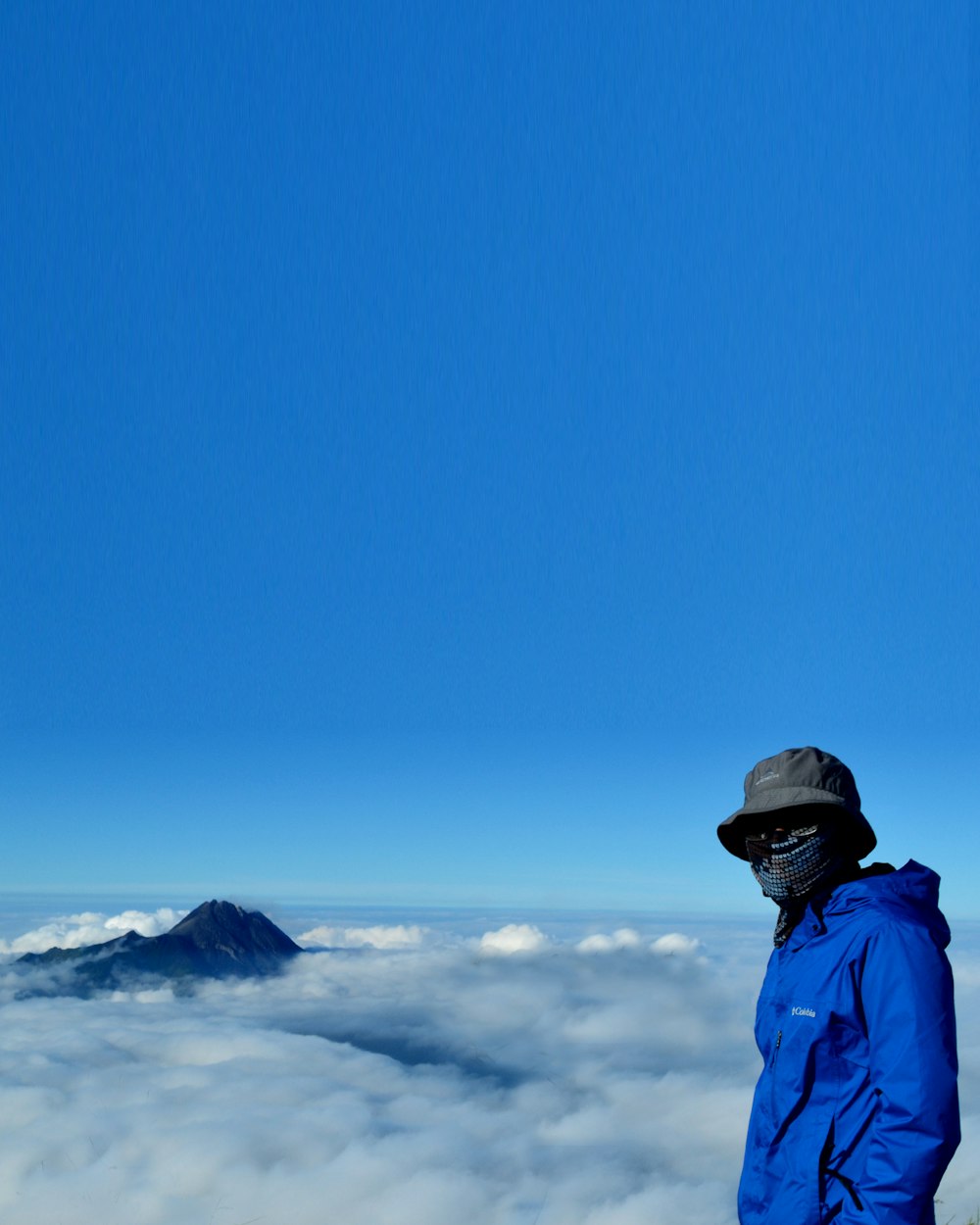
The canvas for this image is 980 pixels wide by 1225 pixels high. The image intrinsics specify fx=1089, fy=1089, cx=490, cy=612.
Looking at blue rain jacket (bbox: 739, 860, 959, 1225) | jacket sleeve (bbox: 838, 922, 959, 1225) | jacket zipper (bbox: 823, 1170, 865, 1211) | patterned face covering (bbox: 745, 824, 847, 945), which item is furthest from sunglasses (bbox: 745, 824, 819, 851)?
jacket zipper (bbox: 823, 1170, 865, 1211)

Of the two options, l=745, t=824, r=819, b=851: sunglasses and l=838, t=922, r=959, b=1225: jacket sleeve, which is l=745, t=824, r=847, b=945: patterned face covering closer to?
l=745, t=824, r=819, b=851: sunglasses

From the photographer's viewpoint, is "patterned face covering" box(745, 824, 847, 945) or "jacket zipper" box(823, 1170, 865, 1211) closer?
"jacket zipper" box(823, 1170, 865, 1211)

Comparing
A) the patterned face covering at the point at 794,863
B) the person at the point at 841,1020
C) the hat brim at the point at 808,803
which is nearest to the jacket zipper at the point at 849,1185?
the person at the point at 841,1020

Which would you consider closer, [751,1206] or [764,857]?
[751,1206]

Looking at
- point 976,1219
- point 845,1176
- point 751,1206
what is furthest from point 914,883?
point 976,1219

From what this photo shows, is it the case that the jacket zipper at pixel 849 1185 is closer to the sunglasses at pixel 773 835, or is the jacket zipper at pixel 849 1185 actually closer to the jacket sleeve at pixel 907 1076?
the jacket sleeve at pixel 907 1076

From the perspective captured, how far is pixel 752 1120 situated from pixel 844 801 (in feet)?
4.27

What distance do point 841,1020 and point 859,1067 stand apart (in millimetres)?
156

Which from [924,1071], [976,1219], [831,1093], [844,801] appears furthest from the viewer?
[976,1219]

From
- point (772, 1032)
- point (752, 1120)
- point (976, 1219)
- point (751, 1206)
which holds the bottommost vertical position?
point (976, 1219)

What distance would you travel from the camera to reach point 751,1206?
13.3ft

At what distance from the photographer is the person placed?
343cm

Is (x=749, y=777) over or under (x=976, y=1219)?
over

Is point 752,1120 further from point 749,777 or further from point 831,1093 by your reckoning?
point 749,777
